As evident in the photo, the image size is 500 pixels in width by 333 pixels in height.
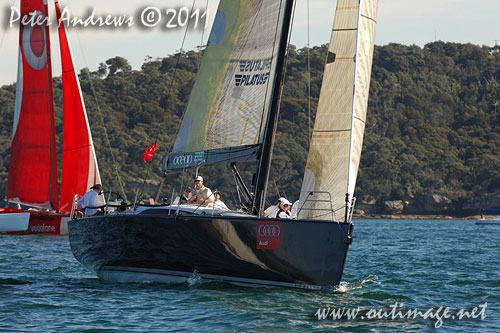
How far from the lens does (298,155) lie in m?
80.1

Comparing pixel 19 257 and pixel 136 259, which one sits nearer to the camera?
pixel 136 259

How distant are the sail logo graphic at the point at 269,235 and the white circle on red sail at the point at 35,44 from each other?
56.2ft

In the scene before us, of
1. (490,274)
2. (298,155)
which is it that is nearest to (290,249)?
(490,274)

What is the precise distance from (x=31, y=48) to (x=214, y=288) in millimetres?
17297

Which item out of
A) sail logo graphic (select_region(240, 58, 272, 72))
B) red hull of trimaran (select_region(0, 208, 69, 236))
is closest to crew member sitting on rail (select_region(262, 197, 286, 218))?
sail logo graphic (select_region(240, 58, 272, 72))

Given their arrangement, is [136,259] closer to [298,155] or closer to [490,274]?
[490,274]

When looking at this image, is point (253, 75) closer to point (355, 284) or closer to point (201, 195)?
point (201, 195)

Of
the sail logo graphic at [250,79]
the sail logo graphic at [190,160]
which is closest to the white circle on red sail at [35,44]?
the sail logo graphic at [190,160]

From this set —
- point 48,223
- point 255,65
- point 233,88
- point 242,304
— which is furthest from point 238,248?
point 48,223

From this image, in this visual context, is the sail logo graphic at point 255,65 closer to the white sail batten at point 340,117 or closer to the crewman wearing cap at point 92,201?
the white sail batten at point 340,117

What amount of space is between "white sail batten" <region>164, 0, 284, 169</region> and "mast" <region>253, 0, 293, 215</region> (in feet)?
0.26

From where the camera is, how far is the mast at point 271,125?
12383 mm

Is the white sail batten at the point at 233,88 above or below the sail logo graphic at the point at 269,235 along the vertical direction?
above

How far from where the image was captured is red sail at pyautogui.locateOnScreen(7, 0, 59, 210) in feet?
86.2
